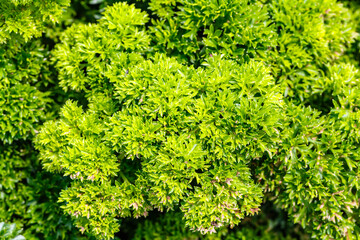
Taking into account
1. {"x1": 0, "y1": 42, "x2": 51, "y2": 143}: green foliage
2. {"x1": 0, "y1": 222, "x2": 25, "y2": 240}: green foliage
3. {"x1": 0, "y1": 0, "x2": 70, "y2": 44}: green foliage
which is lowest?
{"x1": 0, "y1": 222, "x2": 25, "y2": 240}: green foliage

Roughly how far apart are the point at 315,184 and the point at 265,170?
443 millimetres

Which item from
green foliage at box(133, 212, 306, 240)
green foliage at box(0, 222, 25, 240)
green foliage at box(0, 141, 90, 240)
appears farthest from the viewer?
green foliage at box(133, 212, 306, 240)

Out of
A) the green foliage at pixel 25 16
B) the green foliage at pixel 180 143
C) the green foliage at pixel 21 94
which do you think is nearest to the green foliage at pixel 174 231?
the green foliage at pixel 180 143

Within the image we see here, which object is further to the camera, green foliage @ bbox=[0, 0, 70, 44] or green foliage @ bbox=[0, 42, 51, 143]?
green foliage @ bbox=[0, 42, 51, 143]

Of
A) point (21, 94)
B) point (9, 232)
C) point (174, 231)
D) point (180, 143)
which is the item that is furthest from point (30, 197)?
point (180, 143)

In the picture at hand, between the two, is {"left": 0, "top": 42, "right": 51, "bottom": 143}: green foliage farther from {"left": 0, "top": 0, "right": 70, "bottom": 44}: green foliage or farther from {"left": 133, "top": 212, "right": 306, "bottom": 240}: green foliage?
{"left": 133, "top": 212, "right": 306, "bottom": 240}: green foliage

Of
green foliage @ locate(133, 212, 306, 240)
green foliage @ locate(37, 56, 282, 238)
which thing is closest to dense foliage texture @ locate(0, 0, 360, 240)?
green foliage @ locate(37, 56, 282, 238)

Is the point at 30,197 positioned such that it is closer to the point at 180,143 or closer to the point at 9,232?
the point at 9,232

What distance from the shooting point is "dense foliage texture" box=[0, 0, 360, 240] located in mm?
2697

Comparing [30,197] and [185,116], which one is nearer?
[185,116]

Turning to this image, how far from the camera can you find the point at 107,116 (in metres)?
3.03

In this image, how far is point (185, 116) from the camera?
2699 mm

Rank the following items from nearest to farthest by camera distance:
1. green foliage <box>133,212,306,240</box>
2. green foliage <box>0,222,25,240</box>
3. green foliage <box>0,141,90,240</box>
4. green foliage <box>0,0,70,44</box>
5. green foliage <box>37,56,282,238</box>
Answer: green foliage <box>37,56,282,238</box> < green foliage <box>0,0,70,44</box> < green foliage <box>0,222,25,240</box> < green foliage <box>0,141,90,240</box> < green foliage <box>133,212,306,240</box>

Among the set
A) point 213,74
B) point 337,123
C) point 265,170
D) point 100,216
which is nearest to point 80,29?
point 213,74
